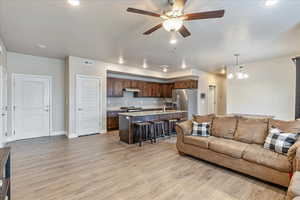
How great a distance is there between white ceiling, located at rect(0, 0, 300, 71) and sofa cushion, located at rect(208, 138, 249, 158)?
7.45ft

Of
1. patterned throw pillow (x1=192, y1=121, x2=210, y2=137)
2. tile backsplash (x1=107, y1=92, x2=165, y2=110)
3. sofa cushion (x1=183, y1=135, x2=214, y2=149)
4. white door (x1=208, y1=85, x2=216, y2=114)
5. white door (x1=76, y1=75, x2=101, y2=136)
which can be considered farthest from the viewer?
white door (x1=208, y1=85, x2=216, y2=114)

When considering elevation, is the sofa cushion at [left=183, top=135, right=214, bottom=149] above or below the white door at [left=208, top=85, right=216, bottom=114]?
below

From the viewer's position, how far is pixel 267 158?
2422mm

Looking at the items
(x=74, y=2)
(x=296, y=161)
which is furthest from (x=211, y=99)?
(x=74, y=2)

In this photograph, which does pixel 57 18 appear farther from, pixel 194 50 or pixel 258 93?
pixel 258 93

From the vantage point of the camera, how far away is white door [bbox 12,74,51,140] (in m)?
4.97

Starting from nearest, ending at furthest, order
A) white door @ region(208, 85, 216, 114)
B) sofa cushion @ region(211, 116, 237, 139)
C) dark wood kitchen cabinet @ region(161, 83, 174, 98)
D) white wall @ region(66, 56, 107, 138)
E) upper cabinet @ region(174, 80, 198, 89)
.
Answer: sofa cushion @ region(211, 116, 237, 139) < white wall @ region(66, 56, 107, 138) < upper cabinet @ region(174, 80, 198, 89) < white door @ region(208, 85, 216, 114) < dark wood kitchen cabinet @ region(161, 83, 174, 98)

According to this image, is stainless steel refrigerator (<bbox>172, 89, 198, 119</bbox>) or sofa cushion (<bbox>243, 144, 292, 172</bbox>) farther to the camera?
stainless steel refrigerator (<bbox>172, 89, 198, 119</bbox>)

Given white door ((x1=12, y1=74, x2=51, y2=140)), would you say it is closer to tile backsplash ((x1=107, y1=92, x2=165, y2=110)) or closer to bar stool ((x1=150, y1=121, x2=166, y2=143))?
tile backsplash ((x1=107, y1=92, x2=165, y2=110))

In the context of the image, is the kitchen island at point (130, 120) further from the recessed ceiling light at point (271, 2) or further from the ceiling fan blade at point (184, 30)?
the recessed ceiling light at point (271, 2)

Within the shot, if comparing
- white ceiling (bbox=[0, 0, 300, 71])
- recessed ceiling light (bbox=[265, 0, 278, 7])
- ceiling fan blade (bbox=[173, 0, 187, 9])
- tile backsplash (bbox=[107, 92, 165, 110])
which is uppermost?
white ceiling (bbox=[0, 0, 300, 71])

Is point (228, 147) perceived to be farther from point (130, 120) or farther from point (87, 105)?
point (87, 105)

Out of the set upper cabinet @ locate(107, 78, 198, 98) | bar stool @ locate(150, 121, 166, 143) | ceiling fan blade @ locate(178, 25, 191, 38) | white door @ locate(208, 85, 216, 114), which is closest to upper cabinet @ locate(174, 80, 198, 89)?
upper cabinet @ locate(107, 78, 198, 98)

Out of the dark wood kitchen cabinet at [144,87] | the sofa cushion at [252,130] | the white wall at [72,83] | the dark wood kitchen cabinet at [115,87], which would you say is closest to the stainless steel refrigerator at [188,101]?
the dark wood kitchen cabinet at [144,87]
